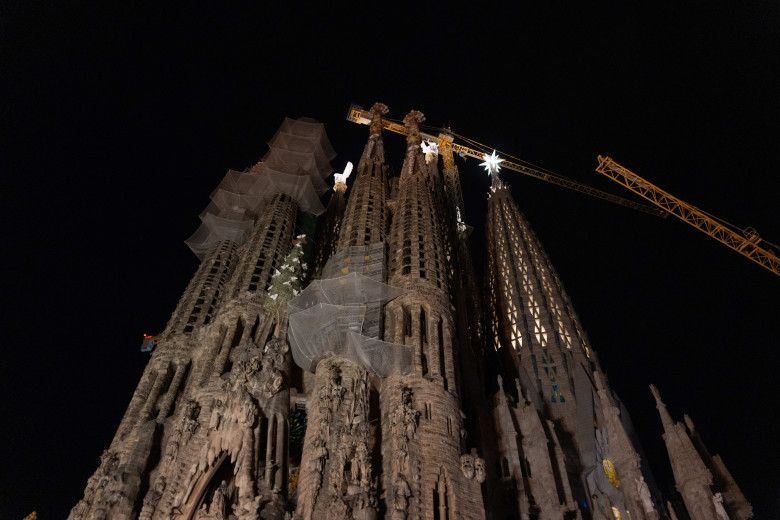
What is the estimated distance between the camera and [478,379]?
41.1m

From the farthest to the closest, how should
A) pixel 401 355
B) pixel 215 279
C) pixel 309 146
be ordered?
pixel 309 146
pixel 215 279
pixel 401 355

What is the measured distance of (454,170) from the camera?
81.8 meters

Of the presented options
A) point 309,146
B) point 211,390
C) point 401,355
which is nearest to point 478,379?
point 401,355

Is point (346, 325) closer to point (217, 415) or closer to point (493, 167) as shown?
point (217, 415)

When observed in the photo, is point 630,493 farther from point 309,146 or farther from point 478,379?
point 309,146

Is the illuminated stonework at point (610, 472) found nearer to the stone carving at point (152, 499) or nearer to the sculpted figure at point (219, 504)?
the sculpted figure at point (219, 504)

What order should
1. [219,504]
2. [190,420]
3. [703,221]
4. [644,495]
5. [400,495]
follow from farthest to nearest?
[703,221] → [190,420] → [644,495] → [219,504] → [400,495]

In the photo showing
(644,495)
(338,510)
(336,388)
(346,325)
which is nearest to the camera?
(338,510)

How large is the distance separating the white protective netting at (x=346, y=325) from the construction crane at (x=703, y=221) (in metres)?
36.5

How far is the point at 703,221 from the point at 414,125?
3369 centimetres

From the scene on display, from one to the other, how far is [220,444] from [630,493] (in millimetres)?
24223

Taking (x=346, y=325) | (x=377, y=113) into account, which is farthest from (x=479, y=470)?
(x=377, y=113)

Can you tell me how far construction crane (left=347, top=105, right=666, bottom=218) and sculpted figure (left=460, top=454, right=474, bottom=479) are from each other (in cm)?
5110

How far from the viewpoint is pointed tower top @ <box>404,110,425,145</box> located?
61906mm
